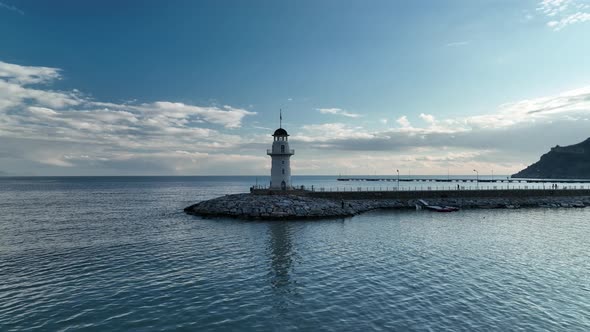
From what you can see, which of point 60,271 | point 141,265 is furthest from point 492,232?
point 60,271

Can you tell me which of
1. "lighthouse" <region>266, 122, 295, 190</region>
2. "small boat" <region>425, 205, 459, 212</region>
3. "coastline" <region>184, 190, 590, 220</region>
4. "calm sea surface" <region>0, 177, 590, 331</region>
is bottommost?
"calm sea surface" <region>0, 177, 590, 331</region>

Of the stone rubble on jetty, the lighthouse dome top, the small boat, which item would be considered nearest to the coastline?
the stone rubble on jetty

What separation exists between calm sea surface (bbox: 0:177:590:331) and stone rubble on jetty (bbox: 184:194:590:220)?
10.1 metres

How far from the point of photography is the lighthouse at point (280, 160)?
60188 millimetres

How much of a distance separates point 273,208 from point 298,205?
14.3ft

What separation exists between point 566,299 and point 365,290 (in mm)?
11110

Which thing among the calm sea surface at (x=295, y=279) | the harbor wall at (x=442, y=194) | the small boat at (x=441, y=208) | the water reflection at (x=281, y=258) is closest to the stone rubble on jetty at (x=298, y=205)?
the harbor wall at (x=442, y=194)

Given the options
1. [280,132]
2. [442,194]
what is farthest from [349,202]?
[442,194]

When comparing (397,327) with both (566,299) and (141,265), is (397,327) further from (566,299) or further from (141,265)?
(141,265)

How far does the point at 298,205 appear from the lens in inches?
2103

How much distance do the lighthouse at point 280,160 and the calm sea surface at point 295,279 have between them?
20443 mm

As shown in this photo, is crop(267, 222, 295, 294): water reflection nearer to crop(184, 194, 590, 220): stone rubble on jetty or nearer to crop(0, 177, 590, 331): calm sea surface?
crop(0, 177, 590, 331): calm sea surface

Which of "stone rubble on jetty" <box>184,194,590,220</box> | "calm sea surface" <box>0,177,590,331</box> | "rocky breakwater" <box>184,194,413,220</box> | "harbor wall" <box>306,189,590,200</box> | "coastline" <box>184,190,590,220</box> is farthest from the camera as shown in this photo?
"harbor wall" <box>306,189,590,200</box>

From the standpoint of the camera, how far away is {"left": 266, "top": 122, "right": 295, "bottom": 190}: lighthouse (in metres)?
60.2
